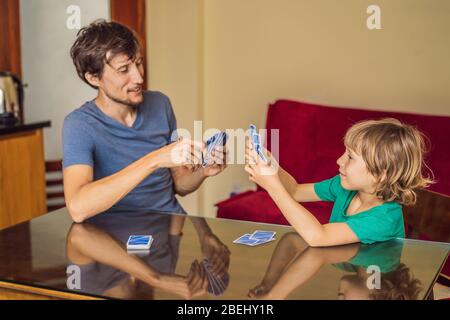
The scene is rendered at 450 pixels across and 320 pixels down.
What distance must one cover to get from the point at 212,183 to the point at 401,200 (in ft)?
9.04

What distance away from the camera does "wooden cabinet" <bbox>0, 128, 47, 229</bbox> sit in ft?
10.4

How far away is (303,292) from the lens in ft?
4.15

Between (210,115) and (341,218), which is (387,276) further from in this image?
(210,115)

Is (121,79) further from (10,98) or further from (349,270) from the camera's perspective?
(10,98)

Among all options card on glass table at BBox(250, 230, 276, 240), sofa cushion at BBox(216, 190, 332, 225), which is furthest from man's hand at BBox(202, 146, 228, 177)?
sofa cushion at BBox(216, 190, 332, 225)

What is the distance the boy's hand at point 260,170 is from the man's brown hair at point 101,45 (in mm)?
700

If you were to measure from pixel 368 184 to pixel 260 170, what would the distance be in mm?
321

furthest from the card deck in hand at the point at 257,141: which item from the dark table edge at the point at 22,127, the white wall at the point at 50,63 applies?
the white wall at the point at 50,63

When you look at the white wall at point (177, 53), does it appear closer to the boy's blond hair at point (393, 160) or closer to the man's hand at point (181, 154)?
the man's hand at point (181, 154)

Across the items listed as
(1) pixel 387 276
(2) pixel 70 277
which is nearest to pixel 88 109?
(2) pixel 70 277

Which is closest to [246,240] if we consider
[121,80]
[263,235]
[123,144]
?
[263,235]

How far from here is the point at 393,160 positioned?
5.58 feet

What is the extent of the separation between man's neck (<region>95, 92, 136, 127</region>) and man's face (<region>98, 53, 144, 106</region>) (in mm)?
21

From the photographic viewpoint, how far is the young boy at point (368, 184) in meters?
1.58
